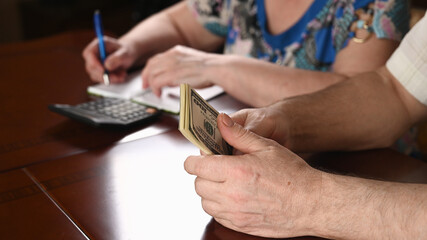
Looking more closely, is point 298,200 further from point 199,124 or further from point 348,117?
point 348,117

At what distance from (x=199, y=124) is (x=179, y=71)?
0.60 meters

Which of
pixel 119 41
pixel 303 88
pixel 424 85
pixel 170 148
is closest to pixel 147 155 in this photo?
pixel 170 148

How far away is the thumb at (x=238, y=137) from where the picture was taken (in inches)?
31.1

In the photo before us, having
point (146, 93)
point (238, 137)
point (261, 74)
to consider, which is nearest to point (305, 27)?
point (261, 74)

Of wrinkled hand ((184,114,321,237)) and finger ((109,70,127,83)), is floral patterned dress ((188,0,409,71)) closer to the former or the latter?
finger ((109,70,127,83))

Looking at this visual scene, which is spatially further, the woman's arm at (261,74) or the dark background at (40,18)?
the dark background at (40,18)

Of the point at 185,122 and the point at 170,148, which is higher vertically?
the point at 185,122

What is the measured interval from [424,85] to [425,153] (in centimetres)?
51

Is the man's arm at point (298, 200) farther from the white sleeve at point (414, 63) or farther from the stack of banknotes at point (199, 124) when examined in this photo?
the white sleeve at point (414, 63)

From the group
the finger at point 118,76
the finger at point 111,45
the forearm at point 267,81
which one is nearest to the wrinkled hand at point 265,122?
the forearm at point 267,81

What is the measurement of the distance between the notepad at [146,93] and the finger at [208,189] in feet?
1.46

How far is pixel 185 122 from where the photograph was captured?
2.35ft

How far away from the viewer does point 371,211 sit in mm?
733

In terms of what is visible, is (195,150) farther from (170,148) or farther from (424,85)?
(424,85)
